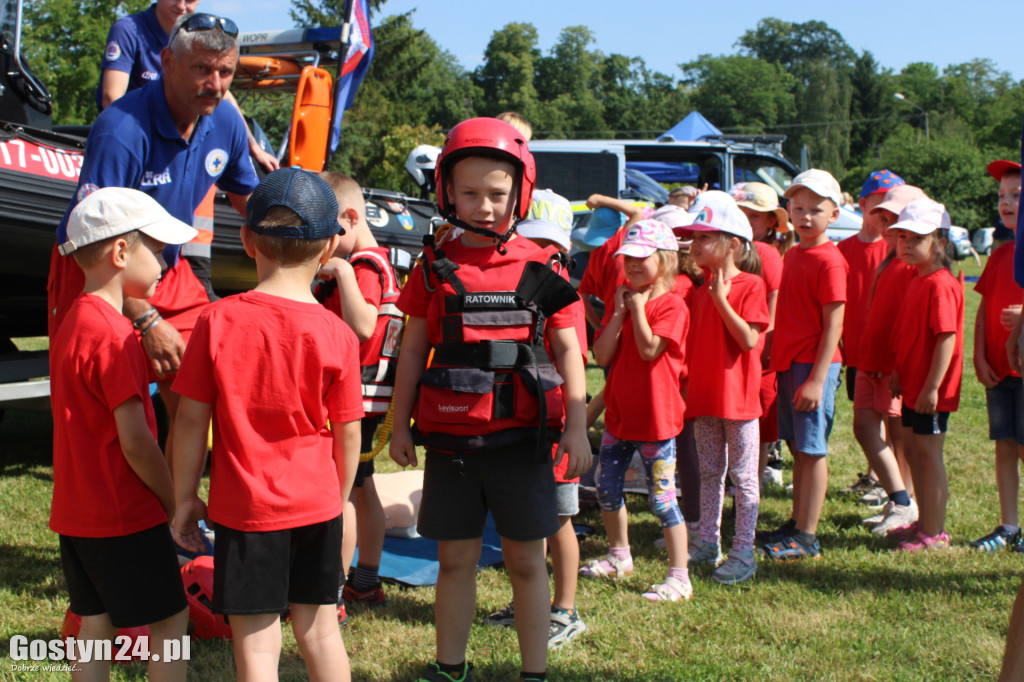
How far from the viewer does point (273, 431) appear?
2.23m

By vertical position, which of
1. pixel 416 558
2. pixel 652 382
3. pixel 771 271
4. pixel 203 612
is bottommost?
pixel 416 558

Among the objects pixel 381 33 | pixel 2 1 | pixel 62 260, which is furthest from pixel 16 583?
pixel 381 33

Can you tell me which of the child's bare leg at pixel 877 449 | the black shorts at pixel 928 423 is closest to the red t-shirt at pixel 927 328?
the black shorts at pixel 928 423

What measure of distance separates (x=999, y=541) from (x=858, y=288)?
1652 mm

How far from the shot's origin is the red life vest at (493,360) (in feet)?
8.66

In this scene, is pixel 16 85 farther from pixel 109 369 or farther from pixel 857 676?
pixel 857 676

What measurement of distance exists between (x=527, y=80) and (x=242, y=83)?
250 ft

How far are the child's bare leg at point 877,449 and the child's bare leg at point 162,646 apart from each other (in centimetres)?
357

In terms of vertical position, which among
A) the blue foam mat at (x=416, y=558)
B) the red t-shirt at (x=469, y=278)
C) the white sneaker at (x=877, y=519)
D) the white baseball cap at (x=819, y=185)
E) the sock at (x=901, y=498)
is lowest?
the blue foam mat at (x=416, y=558)

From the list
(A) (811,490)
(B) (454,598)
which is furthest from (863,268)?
(B) (454,598)

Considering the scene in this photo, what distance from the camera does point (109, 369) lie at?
88.6 inches

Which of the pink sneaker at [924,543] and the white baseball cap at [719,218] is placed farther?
the pink sneaker at [924,543]

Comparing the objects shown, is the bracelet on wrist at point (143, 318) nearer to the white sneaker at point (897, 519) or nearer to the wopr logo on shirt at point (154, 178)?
the wopr logo on shirt at point (154, 178)

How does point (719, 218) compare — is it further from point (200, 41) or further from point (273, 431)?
point (273, 431)
